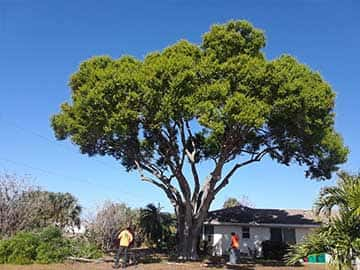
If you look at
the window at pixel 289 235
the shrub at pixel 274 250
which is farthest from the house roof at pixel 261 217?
the shrub at pixel 274 250

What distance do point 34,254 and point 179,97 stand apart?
1066cm

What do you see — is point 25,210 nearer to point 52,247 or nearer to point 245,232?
point 52,247

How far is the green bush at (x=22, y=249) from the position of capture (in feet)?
71.7

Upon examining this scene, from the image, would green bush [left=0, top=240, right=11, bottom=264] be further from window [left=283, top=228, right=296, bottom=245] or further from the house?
window [left=283, top=228, right=296, bottom=245]

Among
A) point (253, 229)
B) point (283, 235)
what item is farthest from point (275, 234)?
point (253, 229)

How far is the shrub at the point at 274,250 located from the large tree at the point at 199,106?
6544mm

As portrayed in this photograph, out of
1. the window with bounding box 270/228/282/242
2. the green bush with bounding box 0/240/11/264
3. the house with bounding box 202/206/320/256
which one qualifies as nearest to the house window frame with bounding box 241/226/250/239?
the house with bounding box 202/206/320/256

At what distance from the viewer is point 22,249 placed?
22.2m

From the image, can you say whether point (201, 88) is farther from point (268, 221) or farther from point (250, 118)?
point (268, 221)

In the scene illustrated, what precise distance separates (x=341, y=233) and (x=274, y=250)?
23.0 meters

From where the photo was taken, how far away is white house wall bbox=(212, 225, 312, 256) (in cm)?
3553

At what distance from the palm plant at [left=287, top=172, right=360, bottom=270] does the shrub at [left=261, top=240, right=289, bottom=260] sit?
22.0 meters

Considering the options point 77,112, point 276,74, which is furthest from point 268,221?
point 77,112

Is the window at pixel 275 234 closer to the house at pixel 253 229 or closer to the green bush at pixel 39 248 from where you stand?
the house at pixel 253 229
